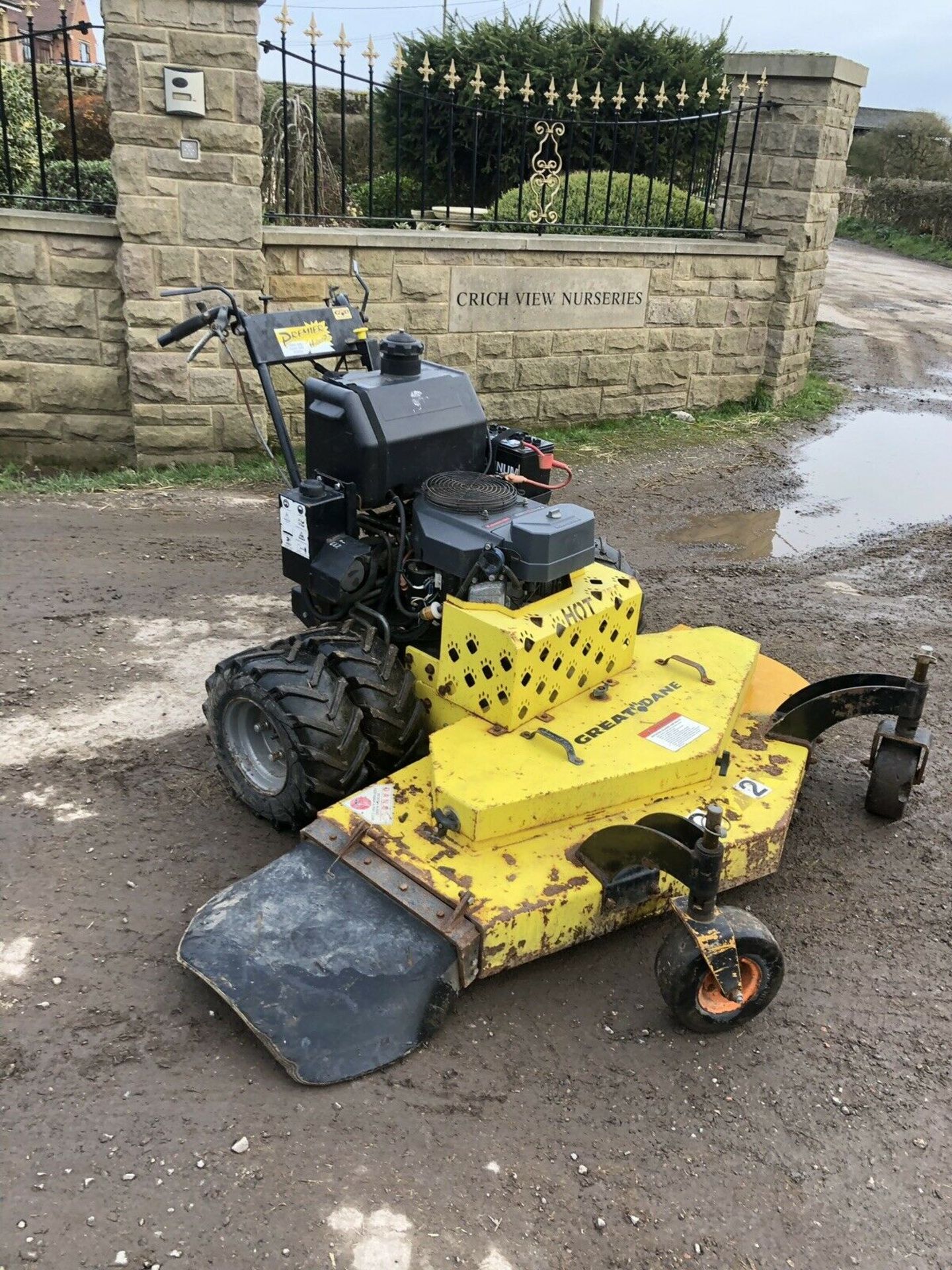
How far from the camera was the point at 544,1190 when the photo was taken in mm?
2715

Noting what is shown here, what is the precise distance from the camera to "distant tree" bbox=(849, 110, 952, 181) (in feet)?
96.0

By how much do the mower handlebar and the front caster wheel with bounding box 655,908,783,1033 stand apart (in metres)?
2.79

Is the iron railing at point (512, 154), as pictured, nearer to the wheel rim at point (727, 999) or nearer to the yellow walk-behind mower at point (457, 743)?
the yellow walk-behind mower at point (457, 743)

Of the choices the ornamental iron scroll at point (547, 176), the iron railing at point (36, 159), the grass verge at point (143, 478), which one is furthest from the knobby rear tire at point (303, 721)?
the ornamental iron scroll at point (547, 176)

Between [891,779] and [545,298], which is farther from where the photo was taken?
[545,298]

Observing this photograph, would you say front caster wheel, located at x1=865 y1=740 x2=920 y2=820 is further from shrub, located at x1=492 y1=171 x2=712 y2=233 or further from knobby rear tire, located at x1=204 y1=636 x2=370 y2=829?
shrub, located at x1=492 y1=171 x2=712 y2=233

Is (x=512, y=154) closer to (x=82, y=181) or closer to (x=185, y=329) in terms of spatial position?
(x=82, y=181)

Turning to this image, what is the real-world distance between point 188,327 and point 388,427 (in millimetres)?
939

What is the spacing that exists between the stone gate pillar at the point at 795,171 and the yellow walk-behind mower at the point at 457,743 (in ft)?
21.0

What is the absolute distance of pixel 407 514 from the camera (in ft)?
13.9

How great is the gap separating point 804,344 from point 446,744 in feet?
28.0

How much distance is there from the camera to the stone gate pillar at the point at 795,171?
929cm

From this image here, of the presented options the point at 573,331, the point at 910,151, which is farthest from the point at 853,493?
the point at 910,151

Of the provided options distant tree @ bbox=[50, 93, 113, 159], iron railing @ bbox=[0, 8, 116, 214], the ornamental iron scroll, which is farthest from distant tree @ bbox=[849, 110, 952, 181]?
→ iron railing @ bbox=[0, 8, 116, 214]
